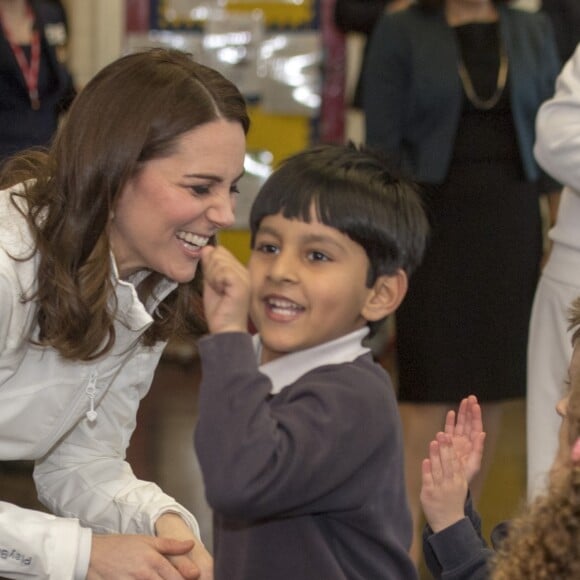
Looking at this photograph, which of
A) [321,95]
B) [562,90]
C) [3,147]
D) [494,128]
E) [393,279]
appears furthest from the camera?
[321,95]

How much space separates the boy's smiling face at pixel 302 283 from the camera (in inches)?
75.0

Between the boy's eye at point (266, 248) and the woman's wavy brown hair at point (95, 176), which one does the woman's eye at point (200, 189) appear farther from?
the boy's eye at point (266, 248)

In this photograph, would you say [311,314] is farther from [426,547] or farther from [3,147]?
[3,147]

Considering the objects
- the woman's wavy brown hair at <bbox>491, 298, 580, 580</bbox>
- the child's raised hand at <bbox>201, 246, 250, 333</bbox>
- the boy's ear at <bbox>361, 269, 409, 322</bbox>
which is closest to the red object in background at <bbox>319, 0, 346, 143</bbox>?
the boy's ear at <bbox>361, 269, 409, 322</bbox>

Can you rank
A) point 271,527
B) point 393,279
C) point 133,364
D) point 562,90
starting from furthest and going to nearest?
point 562,90
point 133,364
point 393,279
point 271,527

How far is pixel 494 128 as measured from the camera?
134 inches

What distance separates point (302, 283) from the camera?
1906 mm

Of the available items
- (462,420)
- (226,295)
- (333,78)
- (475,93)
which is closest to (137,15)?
(333,78)

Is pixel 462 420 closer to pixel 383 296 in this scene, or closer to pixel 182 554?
pixel 383 296

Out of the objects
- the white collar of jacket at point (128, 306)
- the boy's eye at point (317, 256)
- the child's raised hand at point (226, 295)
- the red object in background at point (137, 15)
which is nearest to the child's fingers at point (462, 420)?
the boy's eye at point (317, 256)

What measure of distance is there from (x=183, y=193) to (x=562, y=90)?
0.97 m

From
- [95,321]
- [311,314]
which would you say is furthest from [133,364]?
[311,314]

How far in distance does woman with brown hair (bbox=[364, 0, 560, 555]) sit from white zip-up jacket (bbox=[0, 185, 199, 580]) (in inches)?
47.6

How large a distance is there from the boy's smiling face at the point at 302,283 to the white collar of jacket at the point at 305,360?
0.02 metres
